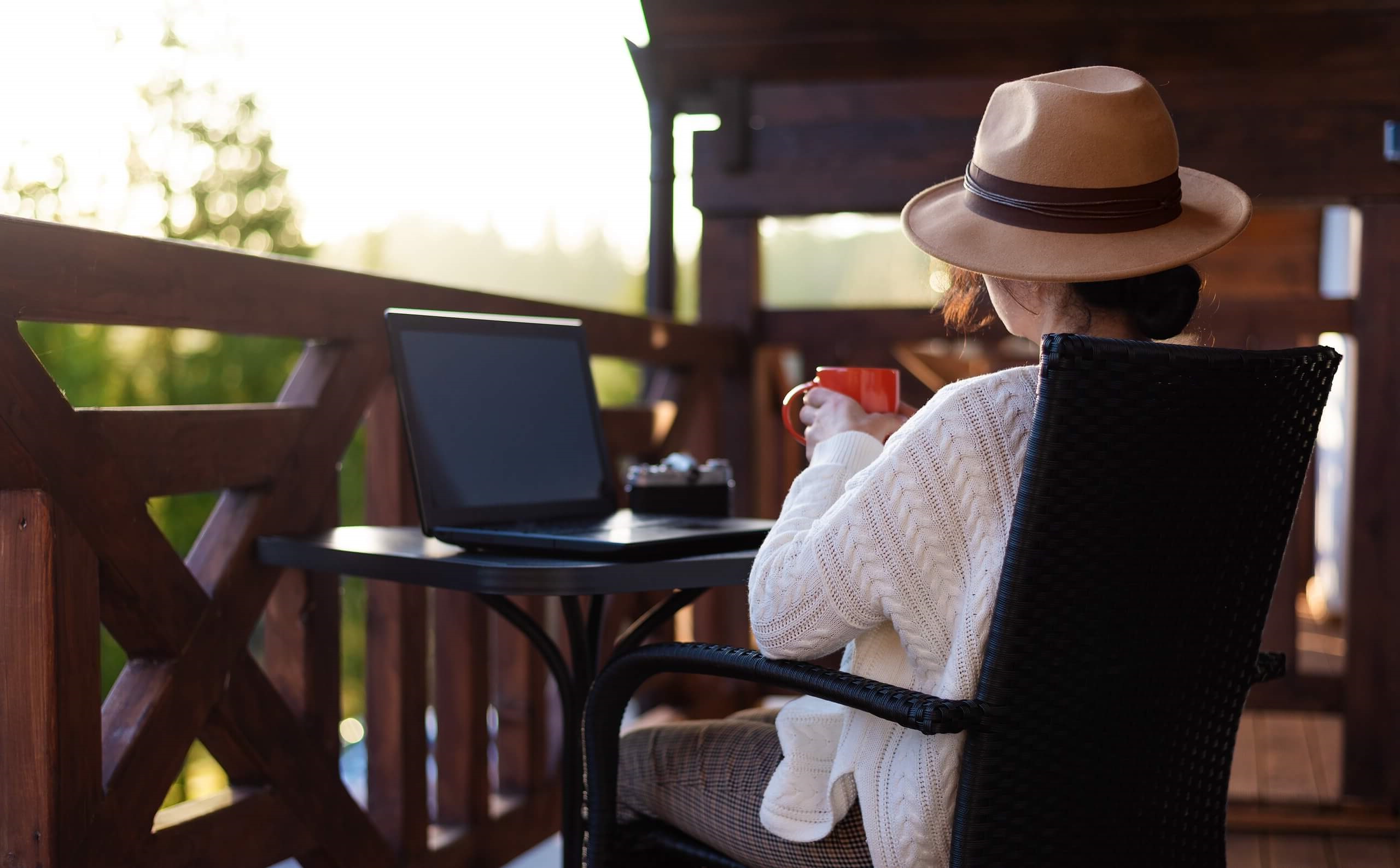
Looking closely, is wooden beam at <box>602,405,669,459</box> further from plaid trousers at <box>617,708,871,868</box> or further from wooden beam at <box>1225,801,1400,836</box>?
wooden beam at <box>1225,801,1400,836</box>

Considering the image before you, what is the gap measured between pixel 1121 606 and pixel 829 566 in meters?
0.26

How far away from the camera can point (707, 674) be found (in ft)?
4.25

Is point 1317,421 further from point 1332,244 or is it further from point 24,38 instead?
point 24,38

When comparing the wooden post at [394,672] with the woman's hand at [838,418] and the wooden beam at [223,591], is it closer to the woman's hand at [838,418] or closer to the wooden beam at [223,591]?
the wooden beam at [223,591]

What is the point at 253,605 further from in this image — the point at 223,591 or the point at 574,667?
the point at 574,667

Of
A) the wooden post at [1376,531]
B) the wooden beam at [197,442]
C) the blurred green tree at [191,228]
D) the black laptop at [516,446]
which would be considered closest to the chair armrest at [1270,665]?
the black laptop at [516,446]

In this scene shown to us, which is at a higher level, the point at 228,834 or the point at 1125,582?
the point at 1125,582

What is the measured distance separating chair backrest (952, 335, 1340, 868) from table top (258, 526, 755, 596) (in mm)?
404

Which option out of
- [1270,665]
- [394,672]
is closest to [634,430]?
[394,672]

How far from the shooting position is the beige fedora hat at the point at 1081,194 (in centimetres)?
125

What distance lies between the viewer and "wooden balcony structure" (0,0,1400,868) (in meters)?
1.41

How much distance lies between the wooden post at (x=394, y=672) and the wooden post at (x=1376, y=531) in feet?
6.89

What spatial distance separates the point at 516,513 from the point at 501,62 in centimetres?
4427

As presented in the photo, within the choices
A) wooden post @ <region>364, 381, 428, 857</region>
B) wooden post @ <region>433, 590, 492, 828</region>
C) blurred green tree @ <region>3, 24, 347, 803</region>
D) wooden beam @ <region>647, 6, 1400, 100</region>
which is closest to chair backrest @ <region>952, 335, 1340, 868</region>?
wooden post @ <region>364, 381, 428, 857</region>
